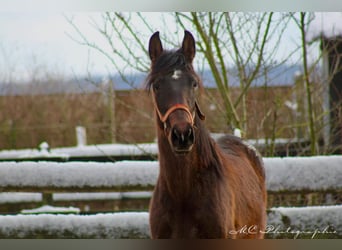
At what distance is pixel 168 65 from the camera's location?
268cm

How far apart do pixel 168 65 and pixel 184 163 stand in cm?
50

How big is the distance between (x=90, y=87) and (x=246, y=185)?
4.92 ft

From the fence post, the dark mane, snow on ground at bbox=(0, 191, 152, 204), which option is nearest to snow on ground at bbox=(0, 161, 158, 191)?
snow on ground at bbox=(0, 191, 152, 204)

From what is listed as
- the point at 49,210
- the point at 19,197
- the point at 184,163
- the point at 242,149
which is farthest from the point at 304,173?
the point at 19,197

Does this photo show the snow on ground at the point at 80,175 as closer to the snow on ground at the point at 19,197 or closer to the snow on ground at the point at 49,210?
the snow on ground at the point at 19,197

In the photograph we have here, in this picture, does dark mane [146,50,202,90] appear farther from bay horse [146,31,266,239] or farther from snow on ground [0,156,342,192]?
snow on ground [0,156,342,192]

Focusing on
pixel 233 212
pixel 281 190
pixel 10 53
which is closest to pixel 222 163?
pixel 233 212

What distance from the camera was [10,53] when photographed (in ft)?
12.2

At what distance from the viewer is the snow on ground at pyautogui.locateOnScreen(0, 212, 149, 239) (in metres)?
3.69

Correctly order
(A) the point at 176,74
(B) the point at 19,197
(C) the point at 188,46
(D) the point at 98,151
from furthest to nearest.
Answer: (D) the point at 98,151 → (B) the point at 19,197 → (C) the point at 188,46 → (A) the point at 176,74

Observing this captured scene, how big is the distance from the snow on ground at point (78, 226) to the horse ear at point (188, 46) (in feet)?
4.61

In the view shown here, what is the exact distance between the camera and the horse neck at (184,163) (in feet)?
8.68

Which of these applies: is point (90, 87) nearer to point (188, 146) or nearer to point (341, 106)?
point (188, 146)

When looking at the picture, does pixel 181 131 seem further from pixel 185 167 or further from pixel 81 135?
pixel 81 135
